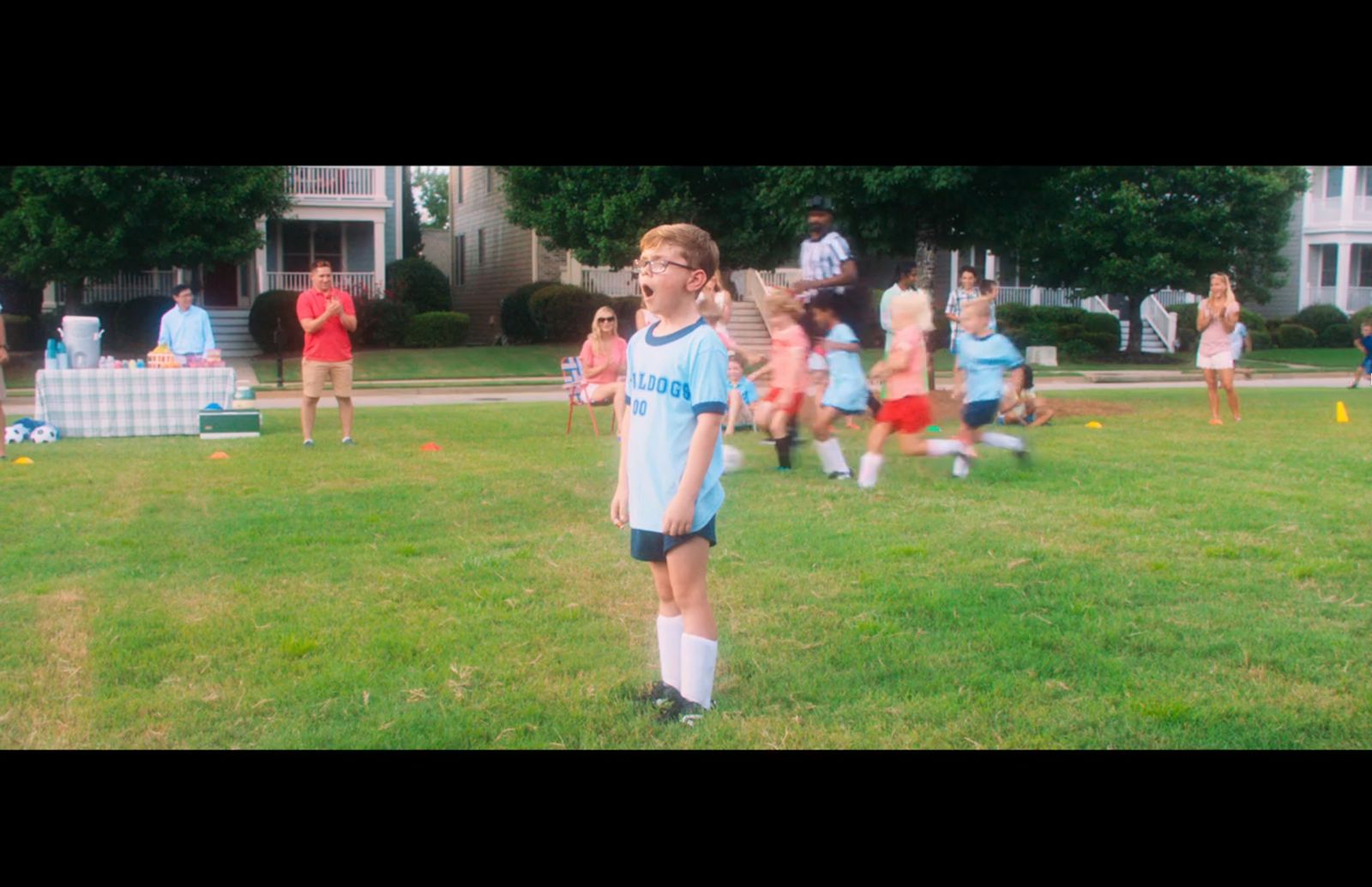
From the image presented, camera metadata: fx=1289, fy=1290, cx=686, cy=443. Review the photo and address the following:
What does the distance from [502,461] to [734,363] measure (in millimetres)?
2796

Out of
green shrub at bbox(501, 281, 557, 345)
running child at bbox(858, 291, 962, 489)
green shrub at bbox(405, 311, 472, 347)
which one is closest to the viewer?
running child at bbox(858, 291, 962, 489)

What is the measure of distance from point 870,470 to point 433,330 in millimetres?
23010

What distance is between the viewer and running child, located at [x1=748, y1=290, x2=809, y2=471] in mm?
9430

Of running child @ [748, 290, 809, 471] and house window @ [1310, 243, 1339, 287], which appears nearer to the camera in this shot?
running child @ [748, 290, 809, 471]

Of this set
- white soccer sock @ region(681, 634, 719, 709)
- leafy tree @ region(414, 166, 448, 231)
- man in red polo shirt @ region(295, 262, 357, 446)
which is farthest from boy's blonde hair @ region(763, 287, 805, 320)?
leafy tree @ region(414, 166, 448, 231)

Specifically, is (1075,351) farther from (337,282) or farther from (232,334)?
(232,334)

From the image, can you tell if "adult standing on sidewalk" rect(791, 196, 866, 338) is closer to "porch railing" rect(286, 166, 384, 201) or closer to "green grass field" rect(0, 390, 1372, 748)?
"green grass field" rect(0, 390, 1372, 748)

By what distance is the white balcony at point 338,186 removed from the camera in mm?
31734

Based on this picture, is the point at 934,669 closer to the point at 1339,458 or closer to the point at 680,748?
the point at 680,748

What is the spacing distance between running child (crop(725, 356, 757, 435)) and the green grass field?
9.30 ft

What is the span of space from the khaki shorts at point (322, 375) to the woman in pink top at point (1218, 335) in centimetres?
839

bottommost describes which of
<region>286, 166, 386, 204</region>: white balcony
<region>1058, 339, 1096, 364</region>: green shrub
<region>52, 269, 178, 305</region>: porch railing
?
<region>1058, 339, 1096, 364</region>: green shrub

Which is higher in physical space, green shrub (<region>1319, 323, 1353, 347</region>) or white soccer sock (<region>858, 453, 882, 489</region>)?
green shrub (<region>1319, 323, 1353, 347</region>)

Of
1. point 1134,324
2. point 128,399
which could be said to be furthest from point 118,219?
point 1134,324
